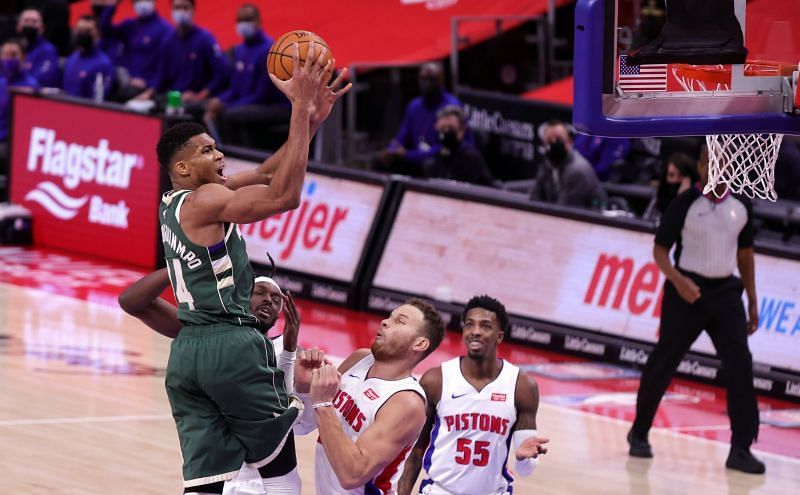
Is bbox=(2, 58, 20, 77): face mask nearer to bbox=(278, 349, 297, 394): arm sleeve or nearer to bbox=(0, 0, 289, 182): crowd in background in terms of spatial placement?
bbox=(0, 0, 289, 182): crowd in background

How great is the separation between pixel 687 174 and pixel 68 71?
9.78 m

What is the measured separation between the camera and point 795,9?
7.54 metres

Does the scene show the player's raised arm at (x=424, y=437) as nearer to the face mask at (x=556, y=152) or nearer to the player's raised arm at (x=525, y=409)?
the player's raised arm at (x=525, y=409)

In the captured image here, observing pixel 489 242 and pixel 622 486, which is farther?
pixel 489 242

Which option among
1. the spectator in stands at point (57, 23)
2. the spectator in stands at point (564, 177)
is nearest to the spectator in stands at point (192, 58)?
the spectator in stands at point (57, 23)

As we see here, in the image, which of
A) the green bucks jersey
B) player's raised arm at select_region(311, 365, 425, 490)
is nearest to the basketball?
the green bucks jersey

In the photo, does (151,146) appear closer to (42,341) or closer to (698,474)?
(42,341)

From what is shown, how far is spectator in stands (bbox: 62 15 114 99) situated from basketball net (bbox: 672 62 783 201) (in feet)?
34.0

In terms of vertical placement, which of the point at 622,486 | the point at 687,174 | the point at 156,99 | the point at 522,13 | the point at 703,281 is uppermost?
the point at 522,13

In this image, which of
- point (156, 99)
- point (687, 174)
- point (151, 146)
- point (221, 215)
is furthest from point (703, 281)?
point (156, 99)

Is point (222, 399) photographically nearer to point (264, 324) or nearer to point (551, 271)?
point (264, 324)

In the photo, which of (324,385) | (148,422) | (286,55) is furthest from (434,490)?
(148,422)

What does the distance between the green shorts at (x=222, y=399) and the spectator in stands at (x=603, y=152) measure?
32.3ft

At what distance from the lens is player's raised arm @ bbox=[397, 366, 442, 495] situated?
7043mm
